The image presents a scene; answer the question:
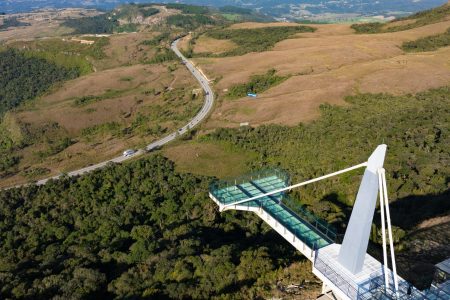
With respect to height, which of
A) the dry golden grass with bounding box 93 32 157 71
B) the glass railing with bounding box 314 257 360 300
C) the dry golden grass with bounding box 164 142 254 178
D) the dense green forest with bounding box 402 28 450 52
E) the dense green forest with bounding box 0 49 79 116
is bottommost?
the dense green forest with bounding box 0 49 79 116

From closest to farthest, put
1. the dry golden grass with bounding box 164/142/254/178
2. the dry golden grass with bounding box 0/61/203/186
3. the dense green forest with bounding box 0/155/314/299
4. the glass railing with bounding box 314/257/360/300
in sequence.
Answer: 1. the glass railing with bounding box 314/257/360/300
2. the dense green forest with bounding box 0/155/314/299
3. the dry golden grass with bounding box 164/142/254/178
4. the dry golden grass with bounding box 0/61/203/186

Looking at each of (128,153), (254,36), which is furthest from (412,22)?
(128,153)

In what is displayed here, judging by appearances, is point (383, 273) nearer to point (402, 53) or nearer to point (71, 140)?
point (71, 140)

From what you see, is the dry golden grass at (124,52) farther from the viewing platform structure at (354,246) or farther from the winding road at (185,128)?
the viewing platform structure at (354,246)

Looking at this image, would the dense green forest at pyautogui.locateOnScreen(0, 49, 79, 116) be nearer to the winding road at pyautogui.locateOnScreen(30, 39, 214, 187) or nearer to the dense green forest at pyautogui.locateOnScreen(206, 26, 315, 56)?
the winding road at pyautogui.locateOnScreen(30, 39, 214, 187)

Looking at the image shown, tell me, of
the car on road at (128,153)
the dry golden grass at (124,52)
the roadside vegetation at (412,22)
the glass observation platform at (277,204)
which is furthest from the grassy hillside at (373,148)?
the dry golden grass at (124,52)

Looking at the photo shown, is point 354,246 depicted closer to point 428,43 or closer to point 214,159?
point 214,159

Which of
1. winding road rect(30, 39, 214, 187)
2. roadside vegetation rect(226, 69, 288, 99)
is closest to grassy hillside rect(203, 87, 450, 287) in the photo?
winding road rect(30, 39, 214, 187)

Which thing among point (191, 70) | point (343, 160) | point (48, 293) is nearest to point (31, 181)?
point (48, 293)
